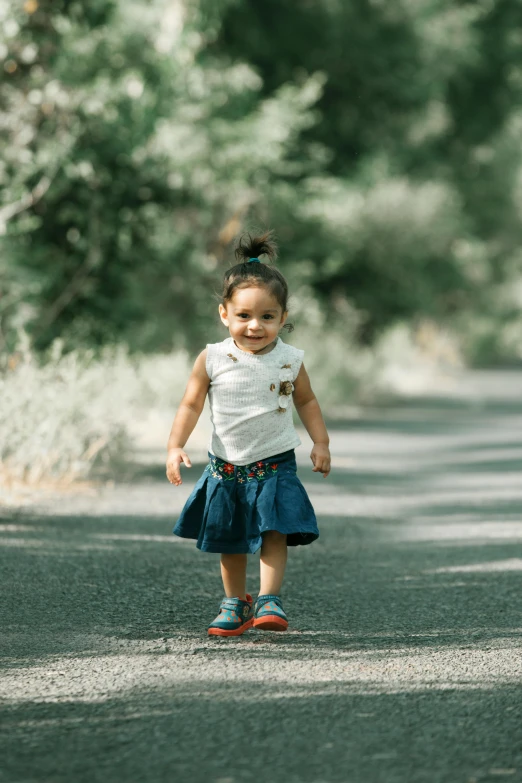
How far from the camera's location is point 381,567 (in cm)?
768

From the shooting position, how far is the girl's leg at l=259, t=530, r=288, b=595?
5938 millimetres

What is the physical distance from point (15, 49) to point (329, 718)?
34.1 ft

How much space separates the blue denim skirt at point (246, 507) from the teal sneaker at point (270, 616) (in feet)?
0.76

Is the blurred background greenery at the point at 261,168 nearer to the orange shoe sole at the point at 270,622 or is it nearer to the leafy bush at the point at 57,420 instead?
the leafy bush at the point at 57,420

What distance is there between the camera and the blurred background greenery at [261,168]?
45.0 ft

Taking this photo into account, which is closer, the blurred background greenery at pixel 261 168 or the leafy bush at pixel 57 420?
the leafy bush at pixel 57 420

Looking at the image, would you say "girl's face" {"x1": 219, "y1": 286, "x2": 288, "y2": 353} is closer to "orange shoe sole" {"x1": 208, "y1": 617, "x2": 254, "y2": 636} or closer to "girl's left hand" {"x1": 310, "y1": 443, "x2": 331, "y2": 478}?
"girl's left hand" {"x1": 310, "y1": 443, "x2": 331, "y2": 478}

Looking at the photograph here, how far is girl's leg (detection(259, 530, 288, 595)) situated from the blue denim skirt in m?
0.06

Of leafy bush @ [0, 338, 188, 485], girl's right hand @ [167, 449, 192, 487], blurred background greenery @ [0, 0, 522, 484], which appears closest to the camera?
girl's right hand @ [167, 449, 192, 487]

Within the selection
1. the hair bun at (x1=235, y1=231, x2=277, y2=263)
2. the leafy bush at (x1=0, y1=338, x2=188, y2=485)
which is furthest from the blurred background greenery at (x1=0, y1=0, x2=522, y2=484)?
the hair bun at (x1=235, y1=231, x2=277, y2=263)

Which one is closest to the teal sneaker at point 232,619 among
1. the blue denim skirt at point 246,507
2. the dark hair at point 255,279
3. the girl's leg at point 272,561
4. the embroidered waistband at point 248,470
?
the girl's leg at point 272,561

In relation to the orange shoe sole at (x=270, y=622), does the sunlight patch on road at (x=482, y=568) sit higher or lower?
higher

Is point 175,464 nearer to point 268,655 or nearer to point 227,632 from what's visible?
point 227,632

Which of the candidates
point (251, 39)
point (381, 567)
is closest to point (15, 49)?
point (381, 567)
